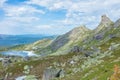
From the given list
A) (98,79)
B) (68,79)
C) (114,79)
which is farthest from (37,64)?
(114,79)

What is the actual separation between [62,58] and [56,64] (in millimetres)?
14223

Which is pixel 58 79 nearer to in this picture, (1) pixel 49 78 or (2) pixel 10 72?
(1) pixel 49 78

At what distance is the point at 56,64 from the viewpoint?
123m

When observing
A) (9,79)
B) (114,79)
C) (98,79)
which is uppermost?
(114,79)

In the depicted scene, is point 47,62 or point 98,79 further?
point 47,62

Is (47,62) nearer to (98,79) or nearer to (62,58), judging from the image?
(62,58)

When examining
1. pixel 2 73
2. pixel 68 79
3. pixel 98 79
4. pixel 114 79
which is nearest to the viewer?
pixel 114 79

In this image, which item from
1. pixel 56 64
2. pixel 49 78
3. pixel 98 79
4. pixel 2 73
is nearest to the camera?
pixel 98 79

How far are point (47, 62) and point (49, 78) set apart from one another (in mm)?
51953

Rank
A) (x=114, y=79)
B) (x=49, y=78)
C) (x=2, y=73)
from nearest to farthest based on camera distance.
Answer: (x=114, y=79) → (x=49, y=78) → (x=2, y=73)

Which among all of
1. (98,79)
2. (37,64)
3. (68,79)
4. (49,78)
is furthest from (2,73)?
(98,79)

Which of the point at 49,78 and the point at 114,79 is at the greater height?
the point at 114,79

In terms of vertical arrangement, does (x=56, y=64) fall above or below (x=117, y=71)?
below

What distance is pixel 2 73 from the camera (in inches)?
5187
